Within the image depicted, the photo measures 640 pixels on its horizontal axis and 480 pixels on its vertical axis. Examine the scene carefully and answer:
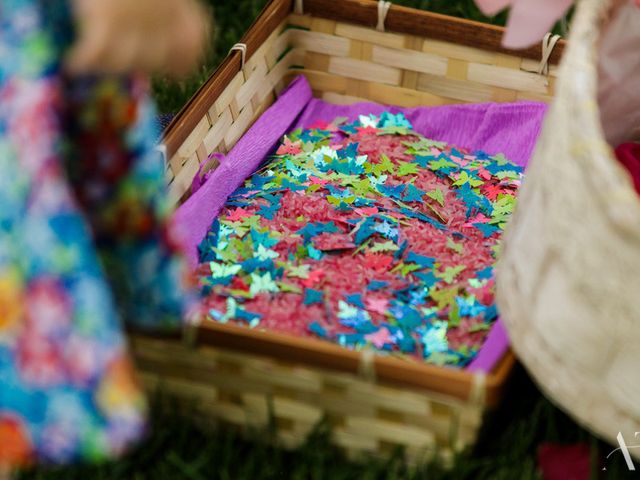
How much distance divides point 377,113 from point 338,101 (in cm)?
11

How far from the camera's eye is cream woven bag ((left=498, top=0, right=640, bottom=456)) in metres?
1.03

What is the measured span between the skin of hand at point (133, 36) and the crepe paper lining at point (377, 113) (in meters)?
0.76

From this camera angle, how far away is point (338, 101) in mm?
2111

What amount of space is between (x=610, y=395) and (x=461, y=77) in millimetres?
1013

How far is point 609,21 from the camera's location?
1.42 m

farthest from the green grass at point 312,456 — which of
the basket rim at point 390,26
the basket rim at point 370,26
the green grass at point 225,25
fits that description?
the green grass at point 225,25

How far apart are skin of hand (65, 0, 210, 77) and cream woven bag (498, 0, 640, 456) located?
0.43 metres

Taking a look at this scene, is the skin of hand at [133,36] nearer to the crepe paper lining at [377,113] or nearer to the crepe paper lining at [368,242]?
the crepe paper lining at [368,242]

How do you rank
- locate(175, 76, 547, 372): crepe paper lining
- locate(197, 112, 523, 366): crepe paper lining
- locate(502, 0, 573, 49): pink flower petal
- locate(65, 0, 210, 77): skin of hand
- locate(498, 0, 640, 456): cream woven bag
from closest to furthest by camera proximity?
locate(65, 0, 210, 77): skin of hand, locate(498, 0, 640, 456): cream woven bag, locate(502, 0, 573, 49): pink flower petal, locate(197, 112, 523, 366): crepe paper lining, locate(175, 76, 547, 372): crepe paper lining

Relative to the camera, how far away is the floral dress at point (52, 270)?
2.95 feet

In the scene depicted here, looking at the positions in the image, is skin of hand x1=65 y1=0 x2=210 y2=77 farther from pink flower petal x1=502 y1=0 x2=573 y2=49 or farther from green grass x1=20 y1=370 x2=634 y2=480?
green grass x1=20 y1=370 x2=634 y2=480
